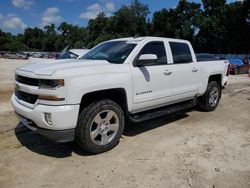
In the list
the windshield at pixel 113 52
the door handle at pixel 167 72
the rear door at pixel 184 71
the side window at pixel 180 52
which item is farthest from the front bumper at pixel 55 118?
the side window at pixel 180 52

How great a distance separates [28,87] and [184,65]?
3472mm

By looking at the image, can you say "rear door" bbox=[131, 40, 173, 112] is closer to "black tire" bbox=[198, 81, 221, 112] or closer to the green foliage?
"black tire" bbox=[198, 81, 221, 112]

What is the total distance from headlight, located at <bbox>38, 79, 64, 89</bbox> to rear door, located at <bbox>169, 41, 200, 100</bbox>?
269cm

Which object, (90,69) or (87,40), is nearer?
(90,69)

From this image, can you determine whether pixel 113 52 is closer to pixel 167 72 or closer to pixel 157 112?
pixel 167 72

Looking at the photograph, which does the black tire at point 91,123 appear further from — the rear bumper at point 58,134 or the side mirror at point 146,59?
the side mirror at point 146,59

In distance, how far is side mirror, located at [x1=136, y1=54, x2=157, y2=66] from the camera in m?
4.68

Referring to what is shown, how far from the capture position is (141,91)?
191 inches

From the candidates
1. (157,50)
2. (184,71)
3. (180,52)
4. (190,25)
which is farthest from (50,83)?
(190,25)

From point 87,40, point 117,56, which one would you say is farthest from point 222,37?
point 117,56

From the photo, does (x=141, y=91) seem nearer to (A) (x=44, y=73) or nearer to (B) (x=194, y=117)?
(A) (x=44, y=73)

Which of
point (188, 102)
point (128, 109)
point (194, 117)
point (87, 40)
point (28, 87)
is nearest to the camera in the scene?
point (28, 87)

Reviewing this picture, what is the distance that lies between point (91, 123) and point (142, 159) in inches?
40.3

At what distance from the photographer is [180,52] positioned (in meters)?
5.99
